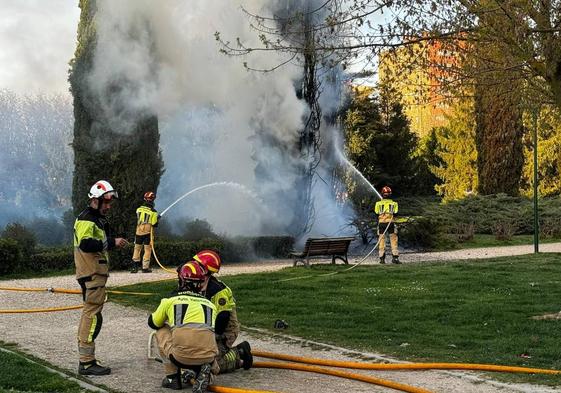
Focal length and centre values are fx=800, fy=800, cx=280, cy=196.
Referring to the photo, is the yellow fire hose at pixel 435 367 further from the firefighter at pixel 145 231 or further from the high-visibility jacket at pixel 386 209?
the high-visibility jacket at pixel 386 209

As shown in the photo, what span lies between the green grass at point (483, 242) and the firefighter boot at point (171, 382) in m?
18.0

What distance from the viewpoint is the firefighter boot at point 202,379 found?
6.65 m

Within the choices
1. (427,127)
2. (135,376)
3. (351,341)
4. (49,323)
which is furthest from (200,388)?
(427,127)

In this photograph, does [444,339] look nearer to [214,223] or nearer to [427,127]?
[214,223]

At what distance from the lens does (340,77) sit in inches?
973

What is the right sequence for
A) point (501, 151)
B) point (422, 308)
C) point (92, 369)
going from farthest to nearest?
point (501, 151) < point (422, 308) < point (92, 369)

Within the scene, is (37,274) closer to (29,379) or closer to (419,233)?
(419,233)

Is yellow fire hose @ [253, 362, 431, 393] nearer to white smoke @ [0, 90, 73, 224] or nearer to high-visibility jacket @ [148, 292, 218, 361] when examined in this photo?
high-visibility jacket @ [148, 292, 218, 361]

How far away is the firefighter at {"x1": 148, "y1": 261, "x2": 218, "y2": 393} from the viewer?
6.79 m

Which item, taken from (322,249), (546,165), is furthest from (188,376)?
(546,165)

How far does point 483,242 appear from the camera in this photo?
2723 centimetres

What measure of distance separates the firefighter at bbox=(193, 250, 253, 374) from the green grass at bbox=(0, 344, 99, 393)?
1370 millimetres

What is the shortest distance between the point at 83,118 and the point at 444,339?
14042 millimetres

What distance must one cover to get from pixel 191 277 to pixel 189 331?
0.46m
